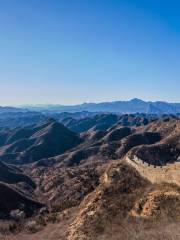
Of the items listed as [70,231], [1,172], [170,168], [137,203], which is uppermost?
[170,168]

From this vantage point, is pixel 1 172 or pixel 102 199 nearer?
pixel 102 199

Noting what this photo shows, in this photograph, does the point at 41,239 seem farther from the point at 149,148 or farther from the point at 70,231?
the point at 149,148

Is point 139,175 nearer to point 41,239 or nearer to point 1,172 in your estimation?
point 41,239

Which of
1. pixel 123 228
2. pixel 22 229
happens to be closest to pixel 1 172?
pixel 22 229

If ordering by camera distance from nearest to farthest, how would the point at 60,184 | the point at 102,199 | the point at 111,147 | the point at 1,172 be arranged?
the point at 102,199 < the point at 60,184 < the point at 1,172 < the point at 111,147

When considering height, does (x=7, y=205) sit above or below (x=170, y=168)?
below

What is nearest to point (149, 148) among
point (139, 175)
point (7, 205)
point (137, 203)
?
point (7, 205)

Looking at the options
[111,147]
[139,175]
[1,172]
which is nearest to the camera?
[139,175]
